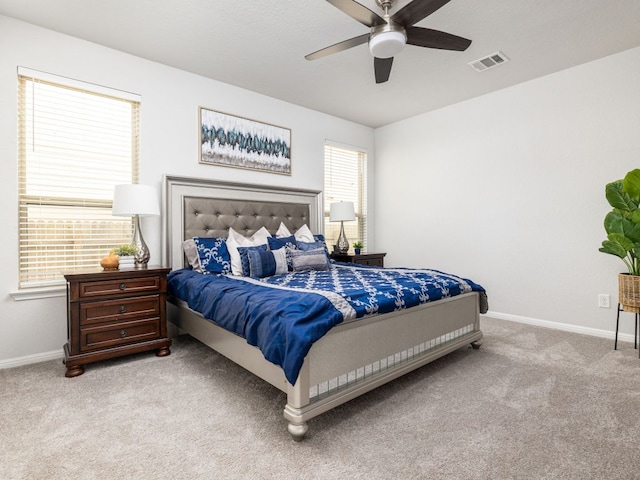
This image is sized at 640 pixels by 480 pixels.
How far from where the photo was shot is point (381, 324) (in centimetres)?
211

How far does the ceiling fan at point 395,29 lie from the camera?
77.9 inches

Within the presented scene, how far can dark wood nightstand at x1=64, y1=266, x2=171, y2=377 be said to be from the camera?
2475 millimetres

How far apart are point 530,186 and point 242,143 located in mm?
3335

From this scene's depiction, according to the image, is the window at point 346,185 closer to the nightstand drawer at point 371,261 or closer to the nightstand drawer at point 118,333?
the nightstand drawer at point 371,261

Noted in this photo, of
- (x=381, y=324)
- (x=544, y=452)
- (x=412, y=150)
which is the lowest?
(x=544, y=452)

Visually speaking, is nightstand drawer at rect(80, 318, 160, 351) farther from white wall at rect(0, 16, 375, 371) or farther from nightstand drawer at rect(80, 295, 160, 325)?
white wall at rect(0, 16, 375, 371)

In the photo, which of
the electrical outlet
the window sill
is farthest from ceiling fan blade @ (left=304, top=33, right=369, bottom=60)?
the electrical outlet

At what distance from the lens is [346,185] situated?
518cm

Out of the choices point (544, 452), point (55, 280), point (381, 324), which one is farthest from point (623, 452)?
point (55, 280)

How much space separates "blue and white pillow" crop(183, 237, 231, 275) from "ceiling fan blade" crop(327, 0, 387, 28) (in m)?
2.16

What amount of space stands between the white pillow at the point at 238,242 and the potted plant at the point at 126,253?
32.0 inches

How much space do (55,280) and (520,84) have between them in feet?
16.8

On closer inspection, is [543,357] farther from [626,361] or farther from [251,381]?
[251,381]

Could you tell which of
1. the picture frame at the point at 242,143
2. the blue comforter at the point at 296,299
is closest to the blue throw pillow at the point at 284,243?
the blue comforter at the point at 296,299
